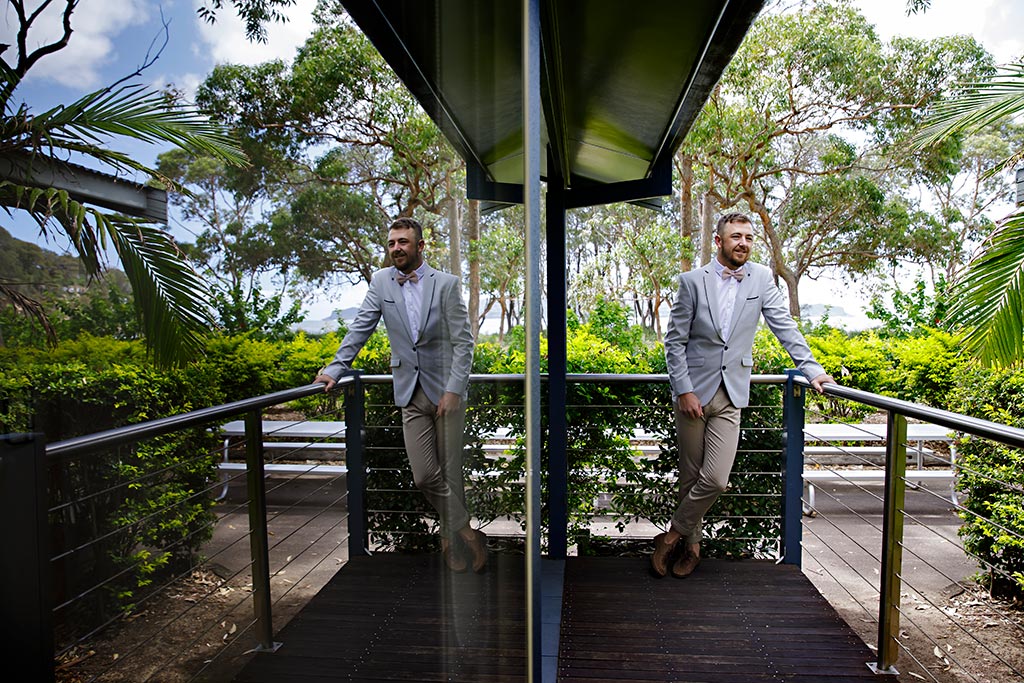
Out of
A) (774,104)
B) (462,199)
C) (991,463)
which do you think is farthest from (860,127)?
(462,199)

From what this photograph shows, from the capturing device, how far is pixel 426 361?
465mm

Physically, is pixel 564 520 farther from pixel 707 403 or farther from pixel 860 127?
pixel 860 127

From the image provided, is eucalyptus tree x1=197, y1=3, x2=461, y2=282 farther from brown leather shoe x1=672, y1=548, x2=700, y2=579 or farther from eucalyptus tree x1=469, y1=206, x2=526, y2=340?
brown leather shoe x1=672, y1=548, x2=700, y2=579

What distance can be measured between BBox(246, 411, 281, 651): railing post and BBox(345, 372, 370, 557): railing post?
0.05 m

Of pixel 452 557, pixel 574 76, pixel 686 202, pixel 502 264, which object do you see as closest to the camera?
pixel 452 557

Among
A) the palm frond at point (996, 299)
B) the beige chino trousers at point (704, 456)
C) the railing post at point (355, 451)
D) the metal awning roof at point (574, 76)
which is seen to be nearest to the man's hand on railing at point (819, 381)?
the beige chino trousers at point (704, 456)

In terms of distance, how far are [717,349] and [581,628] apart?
4.42 feet

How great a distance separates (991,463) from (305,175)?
380 centimetres

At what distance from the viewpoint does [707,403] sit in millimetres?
3023

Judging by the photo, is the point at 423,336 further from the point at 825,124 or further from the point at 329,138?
the point at 825,124

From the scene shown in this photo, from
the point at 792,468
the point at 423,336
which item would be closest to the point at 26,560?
the point at 423,336

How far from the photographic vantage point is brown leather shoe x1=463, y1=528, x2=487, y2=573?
2.18 feet

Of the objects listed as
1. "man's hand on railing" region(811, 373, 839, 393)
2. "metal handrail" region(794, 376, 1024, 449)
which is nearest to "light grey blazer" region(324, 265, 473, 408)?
"metal handrail" region(794, 376, 1024, 449)

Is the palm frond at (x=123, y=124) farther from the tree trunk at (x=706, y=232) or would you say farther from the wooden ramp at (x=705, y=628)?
the tree trunk at (x=706, y=232)
